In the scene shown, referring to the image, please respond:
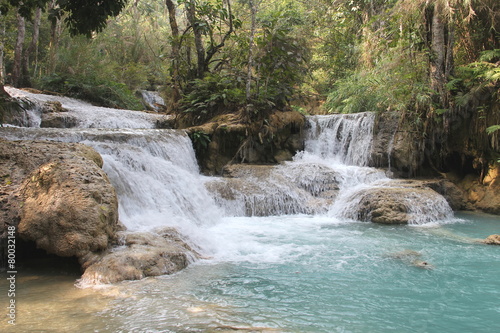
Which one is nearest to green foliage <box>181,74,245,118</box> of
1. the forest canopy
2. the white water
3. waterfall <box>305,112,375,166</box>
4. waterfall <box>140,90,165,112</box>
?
the forest canopy

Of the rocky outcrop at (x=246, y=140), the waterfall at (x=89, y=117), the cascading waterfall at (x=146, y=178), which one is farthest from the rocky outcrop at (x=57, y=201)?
the rocky outcrop at (x=246, y=140)

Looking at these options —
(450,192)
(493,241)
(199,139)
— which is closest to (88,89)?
(199,139)

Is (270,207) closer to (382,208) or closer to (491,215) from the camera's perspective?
(382,208)

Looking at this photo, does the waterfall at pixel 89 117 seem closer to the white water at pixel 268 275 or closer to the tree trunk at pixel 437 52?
the white water at pixel 268 275

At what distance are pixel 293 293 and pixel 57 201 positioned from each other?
9.91ft

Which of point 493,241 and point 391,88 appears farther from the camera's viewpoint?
point 391,88

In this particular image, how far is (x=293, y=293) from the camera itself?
12.8 feet

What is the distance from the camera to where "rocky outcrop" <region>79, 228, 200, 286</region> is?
403 cm

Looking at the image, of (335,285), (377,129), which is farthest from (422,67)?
(335,285)

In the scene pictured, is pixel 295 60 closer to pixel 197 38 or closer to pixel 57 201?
pixel 197 38

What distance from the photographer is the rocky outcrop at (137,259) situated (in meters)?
4.03

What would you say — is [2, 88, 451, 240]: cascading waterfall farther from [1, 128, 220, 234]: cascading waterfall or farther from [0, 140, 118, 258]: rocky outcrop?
[0, 140, 118, 258]: rocky outcrop

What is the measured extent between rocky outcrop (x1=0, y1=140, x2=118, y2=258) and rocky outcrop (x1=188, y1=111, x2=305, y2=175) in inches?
205

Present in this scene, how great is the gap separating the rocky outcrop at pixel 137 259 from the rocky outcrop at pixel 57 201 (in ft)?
0.62
